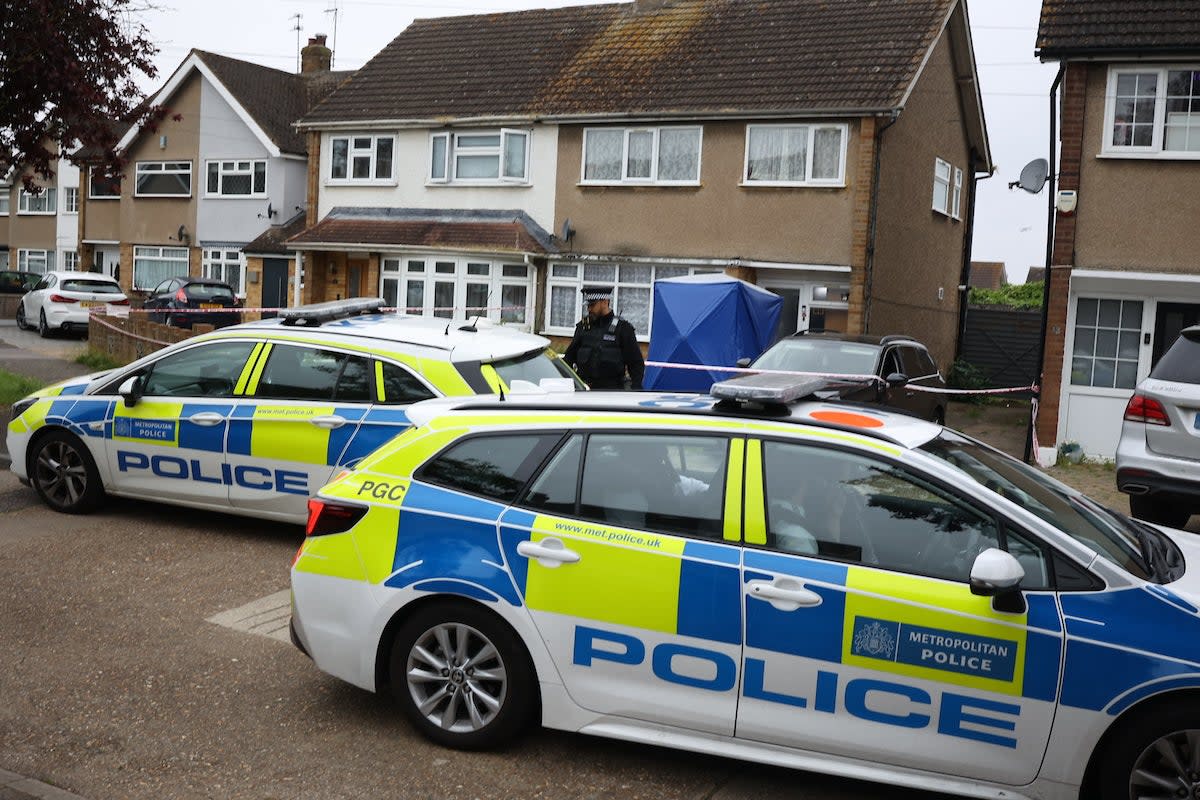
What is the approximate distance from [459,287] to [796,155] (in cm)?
809

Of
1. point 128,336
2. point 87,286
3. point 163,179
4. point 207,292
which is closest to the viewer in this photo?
point 128,336

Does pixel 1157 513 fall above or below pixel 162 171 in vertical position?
below

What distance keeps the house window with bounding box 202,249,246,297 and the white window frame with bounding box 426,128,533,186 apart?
388 inches

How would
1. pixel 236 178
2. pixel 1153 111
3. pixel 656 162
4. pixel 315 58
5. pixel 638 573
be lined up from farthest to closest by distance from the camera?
1. pixel 315 58
2. pixel 236 178
3. pixel 656 162
4. pixel 1153 111
5. pixel 638 573

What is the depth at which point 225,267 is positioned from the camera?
33844 millimetres

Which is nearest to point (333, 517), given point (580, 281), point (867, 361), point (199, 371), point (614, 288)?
point (199, 371)

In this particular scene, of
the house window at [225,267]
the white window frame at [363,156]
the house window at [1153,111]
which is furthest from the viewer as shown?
the house window at [225,267]

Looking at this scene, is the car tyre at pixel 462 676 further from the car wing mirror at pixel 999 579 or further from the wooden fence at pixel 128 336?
the wooden fence at pixel 128 336

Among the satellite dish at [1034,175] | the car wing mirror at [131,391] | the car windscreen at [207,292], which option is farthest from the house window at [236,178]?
the car wing mirror at [131,391]

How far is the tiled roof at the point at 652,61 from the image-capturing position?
21.3m

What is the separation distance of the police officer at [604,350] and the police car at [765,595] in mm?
5636

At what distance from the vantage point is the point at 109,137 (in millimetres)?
13062

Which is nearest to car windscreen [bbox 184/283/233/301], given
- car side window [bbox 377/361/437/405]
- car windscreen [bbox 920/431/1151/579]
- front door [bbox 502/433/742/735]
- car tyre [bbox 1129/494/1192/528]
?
car side window [bbox 377/361/437/405]

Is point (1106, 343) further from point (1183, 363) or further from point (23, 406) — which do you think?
point (23, 406)
